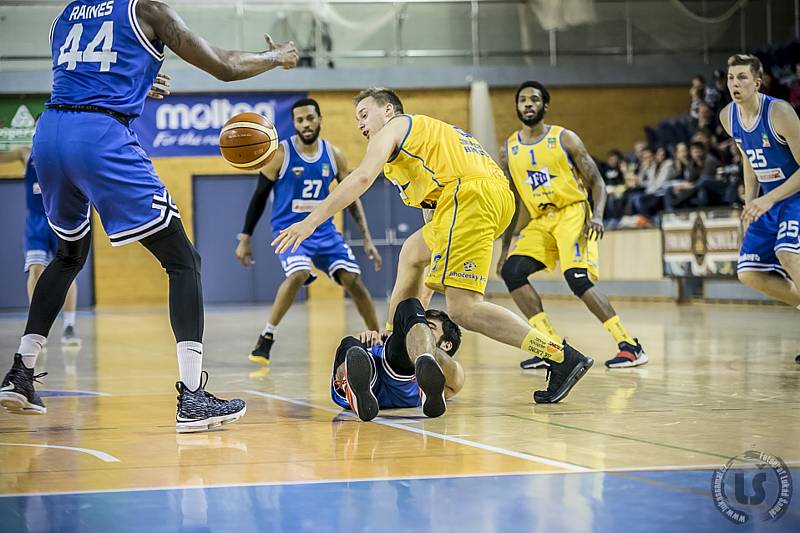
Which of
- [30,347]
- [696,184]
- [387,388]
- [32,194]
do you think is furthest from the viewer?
[696,184]

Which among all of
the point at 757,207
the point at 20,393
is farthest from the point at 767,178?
the point at 20,393

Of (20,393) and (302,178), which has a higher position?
(302,178)

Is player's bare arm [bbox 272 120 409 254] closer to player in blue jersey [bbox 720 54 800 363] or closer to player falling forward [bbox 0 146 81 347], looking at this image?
player in blue jersey [bbox 720 54 800 363]

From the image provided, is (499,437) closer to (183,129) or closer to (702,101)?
(702,101)

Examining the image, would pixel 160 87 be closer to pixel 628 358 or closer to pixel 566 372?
pixel 566 372

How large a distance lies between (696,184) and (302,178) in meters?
8.79

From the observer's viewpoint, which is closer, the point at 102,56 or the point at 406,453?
A: the point at 406,453

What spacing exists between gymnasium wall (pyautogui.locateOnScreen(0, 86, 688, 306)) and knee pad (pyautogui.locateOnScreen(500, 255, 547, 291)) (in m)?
15.0

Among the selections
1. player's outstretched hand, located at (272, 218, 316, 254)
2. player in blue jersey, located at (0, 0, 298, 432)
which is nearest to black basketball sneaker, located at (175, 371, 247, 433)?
player in blue jersey, located at (0, 0, 298, 432)

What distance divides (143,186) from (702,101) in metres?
14.2

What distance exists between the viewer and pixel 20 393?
5023 millimetres

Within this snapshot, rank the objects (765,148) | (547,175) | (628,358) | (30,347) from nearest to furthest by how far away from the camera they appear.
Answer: (30,347)
(765,148)
(628,358)
(547,175)

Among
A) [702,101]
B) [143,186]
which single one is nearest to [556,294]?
[702,101]

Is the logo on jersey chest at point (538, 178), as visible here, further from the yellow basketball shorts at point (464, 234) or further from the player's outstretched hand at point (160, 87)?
the player's outstretched hand at point (160, 87)
